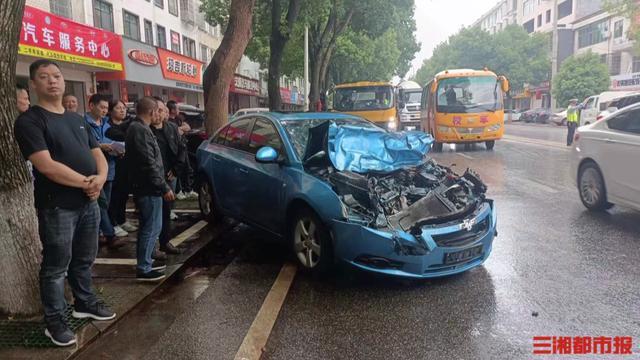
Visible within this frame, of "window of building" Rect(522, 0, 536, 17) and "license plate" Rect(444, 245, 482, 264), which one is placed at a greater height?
"window of building" Rect(522, 0, 536, 17)

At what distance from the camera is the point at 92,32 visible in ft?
50.5

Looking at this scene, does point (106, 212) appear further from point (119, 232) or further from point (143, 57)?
point (143, 57)

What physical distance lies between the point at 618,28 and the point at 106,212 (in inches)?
1926

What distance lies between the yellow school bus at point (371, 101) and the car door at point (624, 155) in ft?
37.4

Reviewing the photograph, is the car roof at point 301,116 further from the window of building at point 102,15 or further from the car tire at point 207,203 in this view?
the window of building at point 102,15

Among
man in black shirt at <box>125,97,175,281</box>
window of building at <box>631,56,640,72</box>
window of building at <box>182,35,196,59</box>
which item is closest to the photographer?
man in black shirt at <box>125,97,175,281</box>

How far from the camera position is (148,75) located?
1962 centimetres

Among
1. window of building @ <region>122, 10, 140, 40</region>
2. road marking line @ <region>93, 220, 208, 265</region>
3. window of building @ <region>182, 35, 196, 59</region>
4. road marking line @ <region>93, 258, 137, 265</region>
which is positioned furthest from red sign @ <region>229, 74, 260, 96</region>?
road marking line @ <region>93, 258, 137, 265</region>

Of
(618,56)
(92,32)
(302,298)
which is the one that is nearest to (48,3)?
(92,32)

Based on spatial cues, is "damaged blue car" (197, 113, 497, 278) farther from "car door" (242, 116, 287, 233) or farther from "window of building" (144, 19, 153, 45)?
"window of building" (144, 19, 153, 45)

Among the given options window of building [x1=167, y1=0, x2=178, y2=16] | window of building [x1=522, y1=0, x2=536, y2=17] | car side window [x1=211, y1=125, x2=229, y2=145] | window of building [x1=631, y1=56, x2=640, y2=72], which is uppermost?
window of building [x1=522, y1=0, x2=536, y2=17]

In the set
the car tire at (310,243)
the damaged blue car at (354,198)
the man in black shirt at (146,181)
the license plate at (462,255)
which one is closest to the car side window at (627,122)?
the damaged blue car at (354,198)

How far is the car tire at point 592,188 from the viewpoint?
6.73 m

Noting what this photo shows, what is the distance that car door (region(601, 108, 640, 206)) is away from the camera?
6.00m
